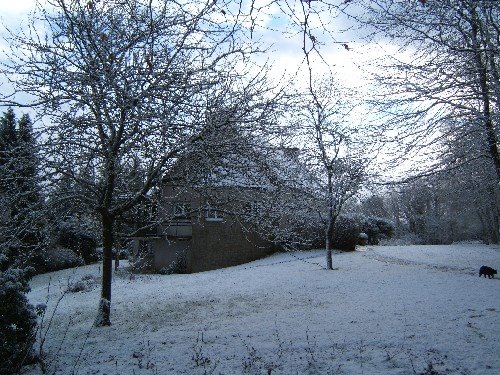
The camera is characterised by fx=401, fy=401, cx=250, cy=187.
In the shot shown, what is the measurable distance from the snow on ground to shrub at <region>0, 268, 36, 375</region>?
0.54 metres

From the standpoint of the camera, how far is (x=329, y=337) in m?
7.30

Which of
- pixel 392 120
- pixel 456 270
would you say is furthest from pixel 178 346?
pixel 456 270

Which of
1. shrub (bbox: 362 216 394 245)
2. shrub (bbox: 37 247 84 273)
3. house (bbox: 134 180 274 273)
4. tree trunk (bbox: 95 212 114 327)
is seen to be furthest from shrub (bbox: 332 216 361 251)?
tree trunk (bbox: 95 212 114 327)

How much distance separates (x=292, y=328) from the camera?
8117 mm

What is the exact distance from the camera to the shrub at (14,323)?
5.65 m

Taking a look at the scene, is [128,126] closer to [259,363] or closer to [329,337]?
[259,363]

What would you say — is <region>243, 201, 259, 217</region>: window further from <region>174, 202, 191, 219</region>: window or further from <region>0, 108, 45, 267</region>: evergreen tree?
<region>0, 108, 45, 267</region>: evergreen tree

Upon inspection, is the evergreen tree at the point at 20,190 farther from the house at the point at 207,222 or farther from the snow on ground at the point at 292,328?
the house at the point at 207,222

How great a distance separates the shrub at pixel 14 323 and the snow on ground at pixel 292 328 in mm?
539

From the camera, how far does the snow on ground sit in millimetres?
6008

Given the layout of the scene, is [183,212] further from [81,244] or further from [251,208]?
[81,244]

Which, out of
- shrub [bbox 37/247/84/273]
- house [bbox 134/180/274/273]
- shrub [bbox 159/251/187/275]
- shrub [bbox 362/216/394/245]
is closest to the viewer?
shrub [bbox 159/251/187/275]

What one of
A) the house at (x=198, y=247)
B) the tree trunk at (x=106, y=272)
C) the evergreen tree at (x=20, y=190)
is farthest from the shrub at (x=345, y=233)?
the evergreen tree at (x=20, y=190)

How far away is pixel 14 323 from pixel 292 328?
4935mm
